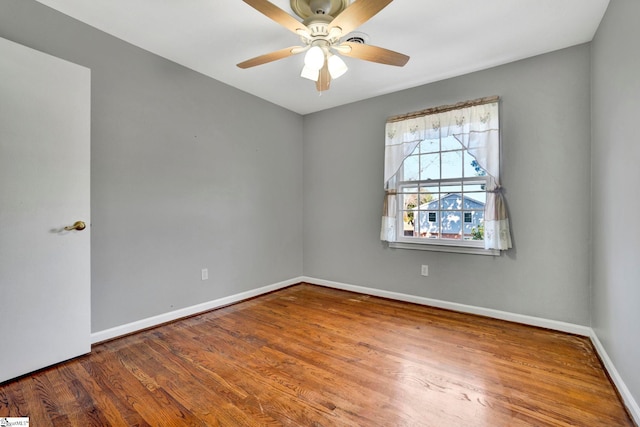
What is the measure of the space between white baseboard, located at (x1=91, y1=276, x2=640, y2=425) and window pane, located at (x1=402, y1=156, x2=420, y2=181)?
1372 mm

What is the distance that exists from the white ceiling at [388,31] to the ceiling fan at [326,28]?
12.4 inches

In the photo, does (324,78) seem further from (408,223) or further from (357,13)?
(408,223)

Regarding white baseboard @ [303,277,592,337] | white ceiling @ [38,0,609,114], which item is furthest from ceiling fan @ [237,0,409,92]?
white baseboard @ [303,277,592,337]

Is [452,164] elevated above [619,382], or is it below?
above

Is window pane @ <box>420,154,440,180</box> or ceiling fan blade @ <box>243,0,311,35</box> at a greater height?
ceiling fan blade @ <box>243,0,311,35</box>

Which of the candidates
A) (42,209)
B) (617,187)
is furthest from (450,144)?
(42,209)

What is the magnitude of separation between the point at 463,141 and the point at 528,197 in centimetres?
79

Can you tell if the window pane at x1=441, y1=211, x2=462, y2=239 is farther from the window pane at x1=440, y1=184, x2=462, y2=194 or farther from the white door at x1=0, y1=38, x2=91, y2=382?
the white door at x1=0, y1=38, x2=91, y2=382

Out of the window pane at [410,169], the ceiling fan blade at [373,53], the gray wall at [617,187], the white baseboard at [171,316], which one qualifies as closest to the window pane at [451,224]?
the window pane at [410,169]

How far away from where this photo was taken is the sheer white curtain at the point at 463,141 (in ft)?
9.09

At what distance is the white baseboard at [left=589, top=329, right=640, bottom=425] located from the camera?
58.7 inches

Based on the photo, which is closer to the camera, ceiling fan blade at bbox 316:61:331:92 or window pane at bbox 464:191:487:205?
ceiling fan blade at bbox 316:61:331:92

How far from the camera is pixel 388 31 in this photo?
229cm

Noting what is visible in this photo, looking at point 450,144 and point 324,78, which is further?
point 450,144
